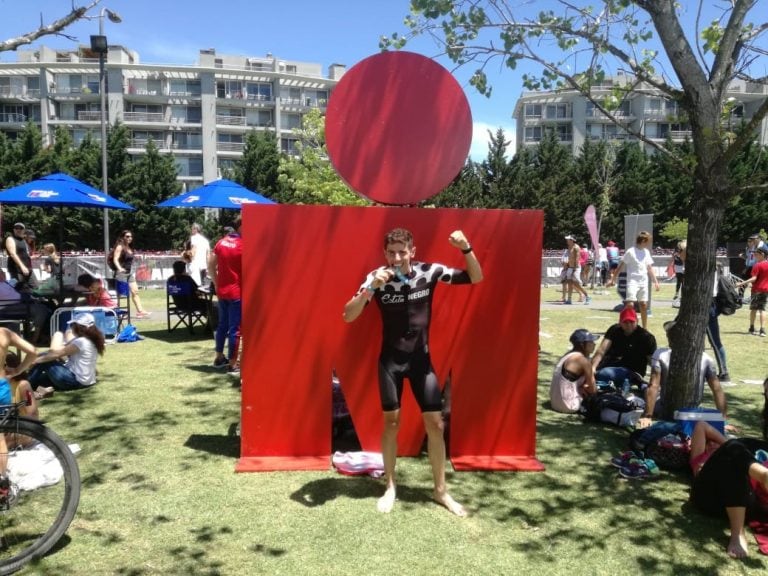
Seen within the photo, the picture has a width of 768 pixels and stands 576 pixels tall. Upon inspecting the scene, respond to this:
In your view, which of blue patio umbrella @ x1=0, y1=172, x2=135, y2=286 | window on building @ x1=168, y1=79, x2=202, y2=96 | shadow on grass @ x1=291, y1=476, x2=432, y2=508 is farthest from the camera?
window on building @ x1=168, y1=79, x2=202, y2=96

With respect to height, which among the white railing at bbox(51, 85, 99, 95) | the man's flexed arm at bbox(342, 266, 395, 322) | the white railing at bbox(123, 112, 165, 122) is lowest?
the man's flexed arm at bbox(342, 266, 395, 322)

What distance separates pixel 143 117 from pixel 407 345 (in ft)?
210

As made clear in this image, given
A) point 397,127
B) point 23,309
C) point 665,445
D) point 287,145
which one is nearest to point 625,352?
point 665,445

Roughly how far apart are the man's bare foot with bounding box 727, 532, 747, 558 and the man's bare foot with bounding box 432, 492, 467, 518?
1.57m

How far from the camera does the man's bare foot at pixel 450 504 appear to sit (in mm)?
3920

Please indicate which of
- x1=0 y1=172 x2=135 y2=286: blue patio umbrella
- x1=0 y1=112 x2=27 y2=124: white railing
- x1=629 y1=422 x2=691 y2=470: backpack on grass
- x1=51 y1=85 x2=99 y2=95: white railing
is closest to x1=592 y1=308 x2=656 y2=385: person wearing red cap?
x1=629 y1=422 x2=691 y2=470: backpack on grass

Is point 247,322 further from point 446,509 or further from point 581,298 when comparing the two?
point 581,298

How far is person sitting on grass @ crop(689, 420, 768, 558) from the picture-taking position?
3.56m

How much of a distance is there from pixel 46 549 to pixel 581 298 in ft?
57.8

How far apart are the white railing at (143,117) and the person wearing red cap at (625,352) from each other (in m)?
62.3

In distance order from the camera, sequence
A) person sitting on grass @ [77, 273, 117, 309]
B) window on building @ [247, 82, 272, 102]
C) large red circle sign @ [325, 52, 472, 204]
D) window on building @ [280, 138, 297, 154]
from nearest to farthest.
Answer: large red circle sign @ [325, 52, 472, 204], person sitting on grass @ [77, 273, 117, 309], window on building @ [247, 82, 272, 102], window on building @ [280, 138, 297, 154]

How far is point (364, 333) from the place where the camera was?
4.86m

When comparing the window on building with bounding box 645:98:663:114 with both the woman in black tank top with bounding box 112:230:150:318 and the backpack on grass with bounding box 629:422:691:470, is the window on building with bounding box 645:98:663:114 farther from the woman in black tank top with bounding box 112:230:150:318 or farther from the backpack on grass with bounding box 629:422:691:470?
the backpack on grass with bounding box 629:422:691:470

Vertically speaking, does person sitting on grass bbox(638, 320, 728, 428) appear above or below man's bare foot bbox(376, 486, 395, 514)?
above
